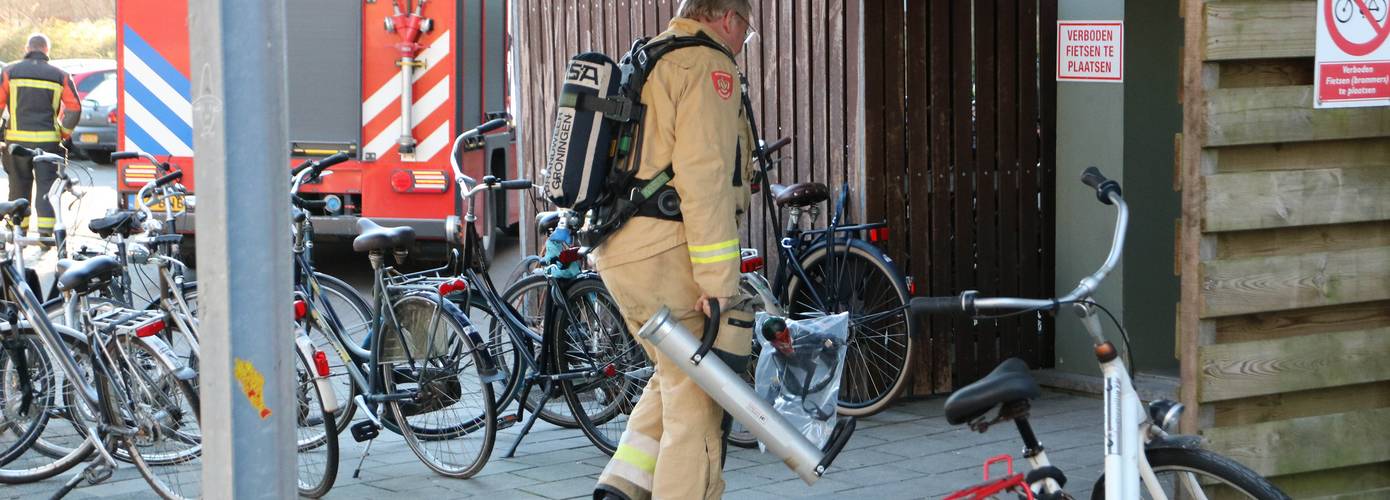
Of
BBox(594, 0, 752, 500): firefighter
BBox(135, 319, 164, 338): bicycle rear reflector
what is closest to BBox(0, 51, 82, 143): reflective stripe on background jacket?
BBox(135, 319, 164, 338): bicycle rear reflector

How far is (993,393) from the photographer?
343cm

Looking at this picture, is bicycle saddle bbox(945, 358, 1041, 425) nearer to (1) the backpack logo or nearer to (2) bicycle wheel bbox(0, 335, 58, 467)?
(1) the backpack logo

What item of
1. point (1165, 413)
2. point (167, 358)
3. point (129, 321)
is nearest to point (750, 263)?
point (167, 358)

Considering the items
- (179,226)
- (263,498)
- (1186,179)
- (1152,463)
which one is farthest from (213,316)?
(179,226)

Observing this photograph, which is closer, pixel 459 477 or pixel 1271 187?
pixel 1271 187

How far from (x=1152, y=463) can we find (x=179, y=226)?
9.72 meters

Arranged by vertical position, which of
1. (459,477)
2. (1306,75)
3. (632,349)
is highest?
(1306,75)

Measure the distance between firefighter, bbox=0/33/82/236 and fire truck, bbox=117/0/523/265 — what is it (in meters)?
2.65

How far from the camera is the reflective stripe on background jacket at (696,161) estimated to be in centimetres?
446

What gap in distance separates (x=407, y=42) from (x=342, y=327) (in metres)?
4.77

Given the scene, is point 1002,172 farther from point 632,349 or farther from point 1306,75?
point 1306,75

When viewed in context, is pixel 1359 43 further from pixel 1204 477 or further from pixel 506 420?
pixel 506 420

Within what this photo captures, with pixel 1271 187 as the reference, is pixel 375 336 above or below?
below

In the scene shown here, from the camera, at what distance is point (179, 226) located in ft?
39.1
